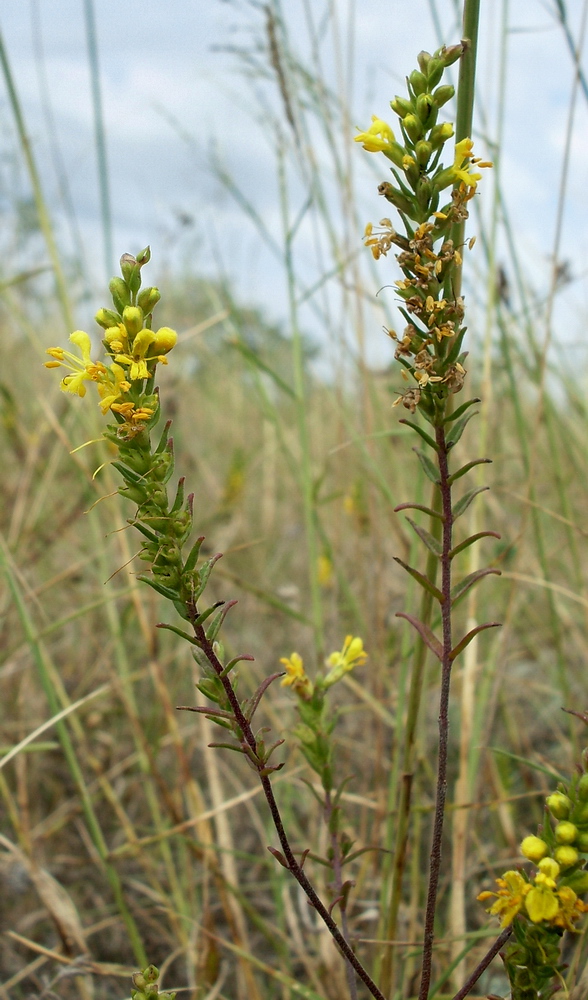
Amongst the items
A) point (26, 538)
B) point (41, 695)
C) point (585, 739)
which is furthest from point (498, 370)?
point (41, 695)

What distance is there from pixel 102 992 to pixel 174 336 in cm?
164

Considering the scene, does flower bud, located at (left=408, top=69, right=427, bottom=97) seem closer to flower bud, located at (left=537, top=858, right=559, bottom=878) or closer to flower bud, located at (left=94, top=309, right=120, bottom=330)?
flower bud, located at (left=94, top=309, right=120, bottom=330)

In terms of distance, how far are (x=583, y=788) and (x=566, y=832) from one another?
0.13 ft

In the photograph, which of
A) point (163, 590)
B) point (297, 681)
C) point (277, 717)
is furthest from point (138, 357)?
point (277, 717)

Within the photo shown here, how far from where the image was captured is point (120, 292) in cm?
67

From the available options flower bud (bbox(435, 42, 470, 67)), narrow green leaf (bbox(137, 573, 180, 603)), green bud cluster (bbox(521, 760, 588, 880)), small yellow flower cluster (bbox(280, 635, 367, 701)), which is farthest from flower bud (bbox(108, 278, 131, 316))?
green bud cluster (bbox(521, 760, 588, 880))

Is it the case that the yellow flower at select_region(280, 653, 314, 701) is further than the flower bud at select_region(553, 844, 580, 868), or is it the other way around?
the yellow flower at select_region(280, 653, 314, 701)

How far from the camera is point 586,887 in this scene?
66 cm

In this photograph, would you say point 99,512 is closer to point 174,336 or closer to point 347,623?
point 347,623

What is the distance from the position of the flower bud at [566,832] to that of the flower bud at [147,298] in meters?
0.56

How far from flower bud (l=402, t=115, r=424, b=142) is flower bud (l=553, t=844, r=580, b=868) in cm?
62

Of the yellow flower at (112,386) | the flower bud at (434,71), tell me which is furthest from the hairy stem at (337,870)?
the flower bud at (434,71)

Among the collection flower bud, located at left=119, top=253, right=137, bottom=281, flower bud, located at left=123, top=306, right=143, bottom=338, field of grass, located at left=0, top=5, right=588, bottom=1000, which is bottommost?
field of grass, located at left=0, top=5, right=588, bottom=1000

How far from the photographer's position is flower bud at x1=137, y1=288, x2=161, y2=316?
664 mm
